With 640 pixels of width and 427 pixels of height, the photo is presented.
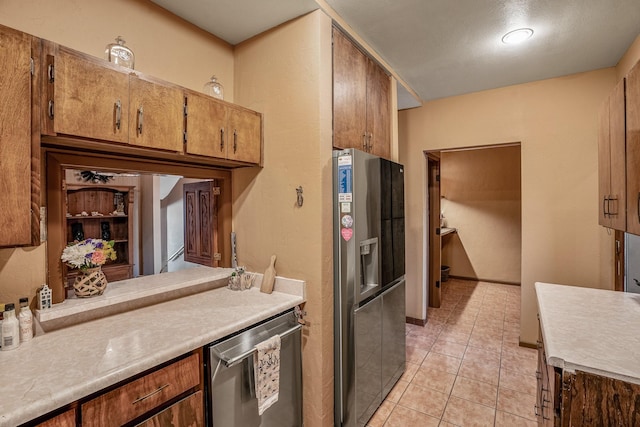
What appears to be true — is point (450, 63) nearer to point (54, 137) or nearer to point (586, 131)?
point (586, 131)

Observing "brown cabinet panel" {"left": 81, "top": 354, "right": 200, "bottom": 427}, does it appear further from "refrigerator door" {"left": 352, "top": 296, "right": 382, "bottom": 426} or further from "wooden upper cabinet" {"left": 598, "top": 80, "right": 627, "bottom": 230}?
"wooden upper cabinet" {"left": 598, "top": 80, "right": 627, "bottom": 230}

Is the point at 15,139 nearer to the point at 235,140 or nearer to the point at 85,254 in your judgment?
the point at 85,254

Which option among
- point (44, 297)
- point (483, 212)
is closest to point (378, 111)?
point (44, 297)

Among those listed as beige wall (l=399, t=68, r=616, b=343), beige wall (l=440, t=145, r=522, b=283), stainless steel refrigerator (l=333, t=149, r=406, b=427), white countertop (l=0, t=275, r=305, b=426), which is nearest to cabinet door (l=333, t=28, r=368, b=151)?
stainless steel refrigerator (l=333, t=149, r=406, b=427)

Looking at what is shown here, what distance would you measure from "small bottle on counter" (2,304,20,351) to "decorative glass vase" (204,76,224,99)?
5.01 ft

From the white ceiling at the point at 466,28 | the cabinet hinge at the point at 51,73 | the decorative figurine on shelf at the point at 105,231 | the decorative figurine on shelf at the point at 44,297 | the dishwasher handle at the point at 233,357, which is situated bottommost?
the dishwasher handle at the point at 233,357

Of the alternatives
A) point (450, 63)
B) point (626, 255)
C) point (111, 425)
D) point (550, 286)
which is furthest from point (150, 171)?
point (626, 255)

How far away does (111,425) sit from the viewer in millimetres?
1070

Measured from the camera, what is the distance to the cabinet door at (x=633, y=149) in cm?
129

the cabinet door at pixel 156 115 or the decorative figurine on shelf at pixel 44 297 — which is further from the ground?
the cabinet door at pixel 156 115

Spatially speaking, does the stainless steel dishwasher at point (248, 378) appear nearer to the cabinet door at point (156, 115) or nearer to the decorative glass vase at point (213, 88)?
the cabinet door at point (156, 115)

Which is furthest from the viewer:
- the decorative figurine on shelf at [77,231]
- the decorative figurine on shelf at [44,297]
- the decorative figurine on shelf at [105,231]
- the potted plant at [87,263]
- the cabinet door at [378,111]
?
the cabinet door at [378,111]

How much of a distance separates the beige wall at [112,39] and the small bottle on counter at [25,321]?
124 mm

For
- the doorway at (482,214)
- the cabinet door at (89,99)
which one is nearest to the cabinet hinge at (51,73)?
the cabinet door at (89,99)
